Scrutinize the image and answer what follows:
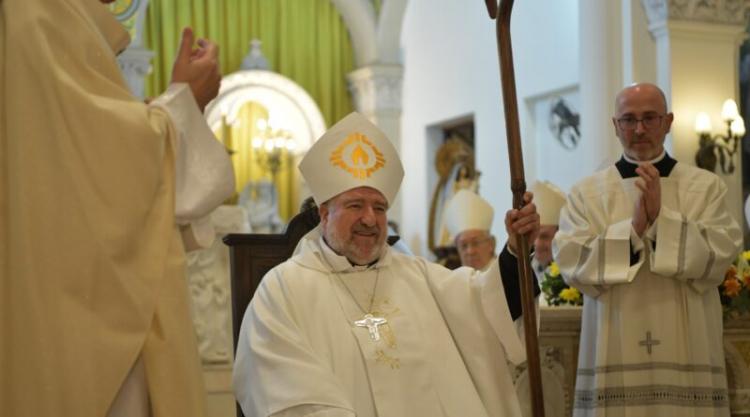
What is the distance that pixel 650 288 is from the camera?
530cm

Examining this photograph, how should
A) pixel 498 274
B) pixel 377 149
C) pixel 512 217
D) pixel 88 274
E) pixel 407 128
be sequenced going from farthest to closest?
pixel 407 128, pixel 377 149, pixel 498 274, pixel 512 217, pixel 88 274

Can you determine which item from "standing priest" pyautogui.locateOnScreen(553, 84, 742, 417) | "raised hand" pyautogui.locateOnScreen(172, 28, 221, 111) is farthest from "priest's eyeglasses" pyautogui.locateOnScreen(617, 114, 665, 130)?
"raised hand" pyautogui.locateOnScreen(172, 28, 221, 111)

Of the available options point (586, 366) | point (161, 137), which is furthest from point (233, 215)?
Result: point (161, 137)

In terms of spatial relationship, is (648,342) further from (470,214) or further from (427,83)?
(427,83)

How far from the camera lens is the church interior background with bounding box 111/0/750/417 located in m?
9.92

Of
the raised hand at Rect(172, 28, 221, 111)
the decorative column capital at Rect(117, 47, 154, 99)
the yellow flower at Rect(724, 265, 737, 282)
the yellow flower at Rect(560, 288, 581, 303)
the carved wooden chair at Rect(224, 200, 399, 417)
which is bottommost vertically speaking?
the yellow flower at Rect(560, 288, 581, 303)

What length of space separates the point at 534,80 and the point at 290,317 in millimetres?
9886

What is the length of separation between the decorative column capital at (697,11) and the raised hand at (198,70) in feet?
24.6

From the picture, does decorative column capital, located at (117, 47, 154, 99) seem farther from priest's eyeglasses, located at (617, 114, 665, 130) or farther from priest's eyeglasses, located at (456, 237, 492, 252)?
priest's eyeglasses, located at (617, 114, 665, 130)

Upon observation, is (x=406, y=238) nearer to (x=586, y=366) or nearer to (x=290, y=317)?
(x=586, y=366)

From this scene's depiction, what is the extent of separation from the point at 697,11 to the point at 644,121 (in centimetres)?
507

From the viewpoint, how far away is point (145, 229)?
282 cm

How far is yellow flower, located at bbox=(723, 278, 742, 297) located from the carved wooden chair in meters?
2.23

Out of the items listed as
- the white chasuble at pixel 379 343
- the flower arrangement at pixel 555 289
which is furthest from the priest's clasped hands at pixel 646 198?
the flower arrangement at pixel 555 289
